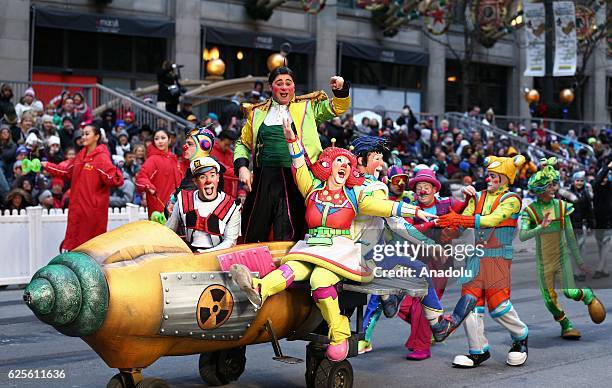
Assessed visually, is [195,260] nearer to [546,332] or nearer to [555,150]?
[546,332]

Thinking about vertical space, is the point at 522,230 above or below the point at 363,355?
above

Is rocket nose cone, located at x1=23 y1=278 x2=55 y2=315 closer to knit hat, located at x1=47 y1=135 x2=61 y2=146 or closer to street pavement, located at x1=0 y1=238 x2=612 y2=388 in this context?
street pavement, located at x1=0 y1=238 x2=612 y2=388

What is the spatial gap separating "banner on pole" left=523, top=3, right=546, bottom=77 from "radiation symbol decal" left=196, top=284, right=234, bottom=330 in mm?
26999

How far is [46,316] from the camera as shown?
6094 mm

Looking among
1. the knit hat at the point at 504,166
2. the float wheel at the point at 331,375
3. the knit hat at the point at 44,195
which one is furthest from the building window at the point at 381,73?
the float wheel at the point at 331,375

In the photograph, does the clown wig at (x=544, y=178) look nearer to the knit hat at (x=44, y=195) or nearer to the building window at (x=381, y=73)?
the knit hat at (x=44, y=195)

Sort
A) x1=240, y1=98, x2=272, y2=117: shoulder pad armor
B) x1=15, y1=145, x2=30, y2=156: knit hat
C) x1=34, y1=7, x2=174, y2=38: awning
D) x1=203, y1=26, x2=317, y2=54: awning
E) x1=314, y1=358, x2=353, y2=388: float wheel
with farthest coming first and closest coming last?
x1=203, y1=26, x2=317, y2=54: awning < x1=34, y1=7, x2=174, y2=38: awning < x1=15, y1=145, x2=30, y2=156: knit hat < x1=240, y1=98, x2=272, y2=117: shoulder pad armor < x1=314, y1=358, x2=353, y2=388: float wheel

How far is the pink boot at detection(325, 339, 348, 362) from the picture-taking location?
282 inches

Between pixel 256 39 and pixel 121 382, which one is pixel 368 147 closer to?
pixel 121 382

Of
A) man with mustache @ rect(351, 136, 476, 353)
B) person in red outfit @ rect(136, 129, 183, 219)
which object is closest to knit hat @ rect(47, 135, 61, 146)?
person in red outfit @ rect(136, 129, 183, 219)

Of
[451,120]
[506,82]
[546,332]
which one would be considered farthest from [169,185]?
[506,82]

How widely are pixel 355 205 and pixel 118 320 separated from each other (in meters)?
2.06

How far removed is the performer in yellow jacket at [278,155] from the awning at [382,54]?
2417 cm

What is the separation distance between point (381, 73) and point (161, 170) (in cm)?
2319
